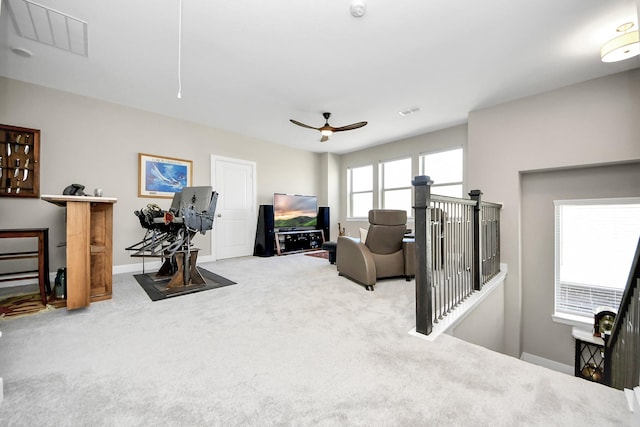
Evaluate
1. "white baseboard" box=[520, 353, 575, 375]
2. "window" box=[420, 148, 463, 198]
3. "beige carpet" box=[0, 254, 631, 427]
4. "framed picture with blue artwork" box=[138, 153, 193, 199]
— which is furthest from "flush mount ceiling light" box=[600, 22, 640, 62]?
"framed picture with blue artwork" box=[138, 153, 193, 199]

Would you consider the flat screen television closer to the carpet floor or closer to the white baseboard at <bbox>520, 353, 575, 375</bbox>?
the carpet floor

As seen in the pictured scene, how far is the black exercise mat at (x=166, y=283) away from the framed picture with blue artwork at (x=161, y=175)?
56.5 inches

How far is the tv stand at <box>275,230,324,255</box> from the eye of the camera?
5.86 m

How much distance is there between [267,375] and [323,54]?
2.91 m

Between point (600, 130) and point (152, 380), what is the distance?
16.5ft

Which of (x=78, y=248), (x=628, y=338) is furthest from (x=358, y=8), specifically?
(x=78, y=248)

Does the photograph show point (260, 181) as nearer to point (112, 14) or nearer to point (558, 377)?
point (112, 14)

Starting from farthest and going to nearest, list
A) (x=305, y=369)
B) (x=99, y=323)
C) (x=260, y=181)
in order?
1. (x=260, y=181)
2. (x=99, y=323)
3. (x=305, y=369)

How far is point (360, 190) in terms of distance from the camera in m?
6.79

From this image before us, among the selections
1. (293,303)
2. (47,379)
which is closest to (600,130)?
(293,303)

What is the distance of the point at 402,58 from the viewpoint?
2771 mm

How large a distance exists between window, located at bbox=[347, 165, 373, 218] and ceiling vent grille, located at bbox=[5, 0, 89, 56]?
5.45 m

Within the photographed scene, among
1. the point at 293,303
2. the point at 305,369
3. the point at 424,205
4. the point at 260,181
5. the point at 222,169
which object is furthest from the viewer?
the point at 260,181

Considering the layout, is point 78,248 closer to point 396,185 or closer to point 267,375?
point 267,375
